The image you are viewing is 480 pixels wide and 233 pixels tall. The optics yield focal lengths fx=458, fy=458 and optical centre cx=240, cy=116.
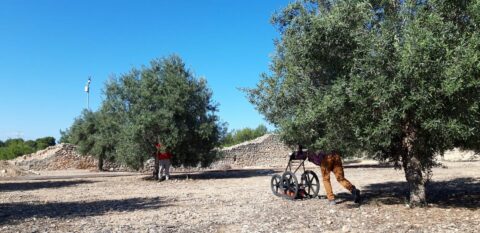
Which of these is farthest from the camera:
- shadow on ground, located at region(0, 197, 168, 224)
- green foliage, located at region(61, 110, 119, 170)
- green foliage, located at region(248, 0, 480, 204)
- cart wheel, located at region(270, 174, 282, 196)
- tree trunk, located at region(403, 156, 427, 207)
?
green foliage, located at region(61, 110, 119, 170)

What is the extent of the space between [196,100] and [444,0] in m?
15.4

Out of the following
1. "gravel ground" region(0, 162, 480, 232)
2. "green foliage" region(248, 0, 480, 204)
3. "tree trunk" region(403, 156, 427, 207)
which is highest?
"green foliage" region(248, 0, 480, 204)

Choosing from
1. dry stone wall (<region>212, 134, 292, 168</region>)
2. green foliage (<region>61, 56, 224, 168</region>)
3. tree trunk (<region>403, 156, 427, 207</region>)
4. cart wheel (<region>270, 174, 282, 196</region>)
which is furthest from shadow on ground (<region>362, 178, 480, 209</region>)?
dry stone wall (<region>212, 134, 292, 168</region>)

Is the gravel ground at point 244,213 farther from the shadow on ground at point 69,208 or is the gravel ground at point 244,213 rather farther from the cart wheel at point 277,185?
the cart wheel at point 277,185

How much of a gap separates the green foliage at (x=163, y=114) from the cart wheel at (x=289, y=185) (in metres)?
9.45

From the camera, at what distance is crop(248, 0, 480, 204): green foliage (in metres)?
7.80

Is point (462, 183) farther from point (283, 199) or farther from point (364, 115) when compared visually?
point (364, 115)

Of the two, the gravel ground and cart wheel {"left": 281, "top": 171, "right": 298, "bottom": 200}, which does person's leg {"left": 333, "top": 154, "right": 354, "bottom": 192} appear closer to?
Answer: the gravel ground

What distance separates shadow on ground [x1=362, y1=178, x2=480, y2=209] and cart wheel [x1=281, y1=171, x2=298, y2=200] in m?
1.92

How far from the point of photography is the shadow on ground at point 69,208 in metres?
10.4

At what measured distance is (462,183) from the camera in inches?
614

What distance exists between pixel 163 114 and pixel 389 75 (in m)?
14.3

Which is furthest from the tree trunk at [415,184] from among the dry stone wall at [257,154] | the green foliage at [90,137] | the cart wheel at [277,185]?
the dry stone wall at [257,154]

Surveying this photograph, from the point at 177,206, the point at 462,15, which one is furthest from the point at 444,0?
the point at 177,206
